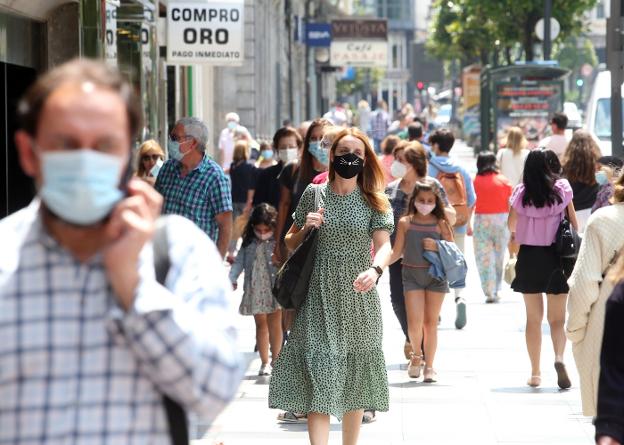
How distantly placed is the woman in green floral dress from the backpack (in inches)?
238

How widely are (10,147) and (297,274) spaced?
519 centimetres

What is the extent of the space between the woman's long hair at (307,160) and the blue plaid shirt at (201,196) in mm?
477

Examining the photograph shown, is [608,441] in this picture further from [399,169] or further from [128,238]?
[399,169]

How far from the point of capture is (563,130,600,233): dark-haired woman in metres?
12.4

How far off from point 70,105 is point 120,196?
187 millimetres

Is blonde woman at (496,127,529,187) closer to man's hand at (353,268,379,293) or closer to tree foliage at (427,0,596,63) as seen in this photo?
man's hand at (353,268,379,293)

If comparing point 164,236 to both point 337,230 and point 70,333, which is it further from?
point 337,230

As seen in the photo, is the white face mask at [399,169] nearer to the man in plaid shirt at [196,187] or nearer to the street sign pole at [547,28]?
the man in plaid shirt at [196,187]

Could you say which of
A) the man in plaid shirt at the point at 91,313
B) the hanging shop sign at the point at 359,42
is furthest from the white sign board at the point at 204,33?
the hanging shop sign at the point at 359,42

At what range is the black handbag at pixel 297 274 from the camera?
7.57 meters

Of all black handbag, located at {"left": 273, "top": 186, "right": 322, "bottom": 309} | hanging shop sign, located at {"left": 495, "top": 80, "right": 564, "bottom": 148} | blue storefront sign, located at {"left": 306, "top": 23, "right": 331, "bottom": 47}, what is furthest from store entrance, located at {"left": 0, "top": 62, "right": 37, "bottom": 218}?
blue storefront sign, located at {"left": 306, "top": 23, "right": 331, "bottom": 47}

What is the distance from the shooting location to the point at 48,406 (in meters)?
2.84

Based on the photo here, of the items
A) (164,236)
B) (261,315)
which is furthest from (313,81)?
(164,236)

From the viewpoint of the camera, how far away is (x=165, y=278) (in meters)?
2.98
